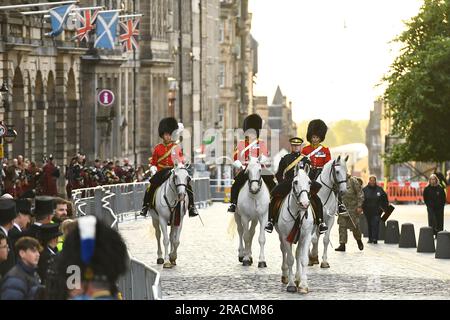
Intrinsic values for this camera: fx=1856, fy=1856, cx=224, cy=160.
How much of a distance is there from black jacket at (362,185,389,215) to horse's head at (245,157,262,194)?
36.1 feet

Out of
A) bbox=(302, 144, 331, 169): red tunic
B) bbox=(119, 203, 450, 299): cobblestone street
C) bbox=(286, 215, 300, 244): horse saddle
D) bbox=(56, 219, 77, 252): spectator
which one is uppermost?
bbox=(302, 144, 331, 169): red tunic

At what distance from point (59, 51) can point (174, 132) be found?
110 ft

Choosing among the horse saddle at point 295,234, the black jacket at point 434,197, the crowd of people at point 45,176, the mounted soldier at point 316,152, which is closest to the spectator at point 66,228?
the horse saddle at point 295,234

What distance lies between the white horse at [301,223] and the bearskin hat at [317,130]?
4.48 metres

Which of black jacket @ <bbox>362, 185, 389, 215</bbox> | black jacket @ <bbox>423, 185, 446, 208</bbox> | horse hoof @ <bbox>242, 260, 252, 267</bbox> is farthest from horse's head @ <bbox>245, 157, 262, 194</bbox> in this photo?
black jacket @ <bbox>423, 185, 446, 208</bbox>

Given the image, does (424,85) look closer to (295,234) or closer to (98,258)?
(295,234)

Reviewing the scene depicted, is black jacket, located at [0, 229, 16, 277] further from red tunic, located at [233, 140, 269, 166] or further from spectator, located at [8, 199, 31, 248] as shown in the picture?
red tunic, located at [233, 140, 269, 166]

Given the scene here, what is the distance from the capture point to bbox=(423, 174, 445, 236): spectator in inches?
1727

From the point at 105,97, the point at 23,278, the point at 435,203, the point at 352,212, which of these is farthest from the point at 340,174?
the point at 105,97

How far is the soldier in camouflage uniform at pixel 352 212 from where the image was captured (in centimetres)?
3862

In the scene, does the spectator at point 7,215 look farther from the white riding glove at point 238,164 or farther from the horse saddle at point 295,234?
the white riding glove at point 238,164
